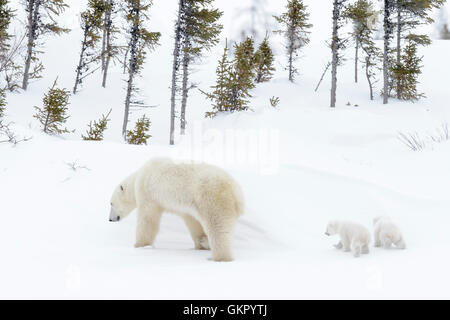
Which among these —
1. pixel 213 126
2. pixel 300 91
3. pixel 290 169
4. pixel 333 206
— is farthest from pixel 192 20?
pixel 333 206

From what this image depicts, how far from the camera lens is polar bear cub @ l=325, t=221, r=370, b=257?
A: 9.96 feet

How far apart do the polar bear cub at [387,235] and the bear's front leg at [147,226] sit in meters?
2.44

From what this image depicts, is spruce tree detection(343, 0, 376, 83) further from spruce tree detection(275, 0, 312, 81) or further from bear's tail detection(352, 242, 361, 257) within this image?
bear's tail detection(352, 242, 361, 257)

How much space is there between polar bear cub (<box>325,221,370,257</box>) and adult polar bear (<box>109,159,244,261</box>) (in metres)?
1.06

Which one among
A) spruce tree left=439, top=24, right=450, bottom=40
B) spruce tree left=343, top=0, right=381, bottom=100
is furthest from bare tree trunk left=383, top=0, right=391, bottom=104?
spruce tree left=439, top=24, right=450, bottom=40

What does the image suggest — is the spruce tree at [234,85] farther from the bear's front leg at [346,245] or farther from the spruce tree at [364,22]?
the bear's front leg at [346,245]

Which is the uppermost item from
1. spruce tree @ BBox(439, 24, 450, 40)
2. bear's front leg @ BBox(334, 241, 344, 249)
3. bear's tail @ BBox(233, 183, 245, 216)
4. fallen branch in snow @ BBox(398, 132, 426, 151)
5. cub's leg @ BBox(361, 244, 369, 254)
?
spruce tree @ BBox(439, 24, 450, 40)

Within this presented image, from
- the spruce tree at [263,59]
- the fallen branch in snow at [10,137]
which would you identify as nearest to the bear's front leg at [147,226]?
the fallen branch in snow at [10,137]

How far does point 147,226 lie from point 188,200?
2.33ft

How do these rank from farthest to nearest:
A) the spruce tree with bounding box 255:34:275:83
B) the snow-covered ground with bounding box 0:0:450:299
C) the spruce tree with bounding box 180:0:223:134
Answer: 1. the spruce tree with bounding box 255:34:275:83
2. the spruce tree with bounding box 180:0:223:134
3. the snow-covered ground with bounding box 0:0:450:299

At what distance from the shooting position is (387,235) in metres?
3.12

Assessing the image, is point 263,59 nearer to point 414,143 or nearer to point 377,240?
point 414,143

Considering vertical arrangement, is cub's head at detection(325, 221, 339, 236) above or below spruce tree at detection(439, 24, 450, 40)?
below
